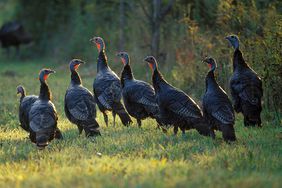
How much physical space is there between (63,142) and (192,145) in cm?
204

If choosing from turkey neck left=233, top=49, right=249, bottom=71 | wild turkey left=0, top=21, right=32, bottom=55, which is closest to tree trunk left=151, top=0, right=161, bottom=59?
turkey neck left=233, top=49, right=249, bottom=71

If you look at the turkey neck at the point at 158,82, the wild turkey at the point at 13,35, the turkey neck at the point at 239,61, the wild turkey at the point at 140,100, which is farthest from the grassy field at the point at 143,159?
the wild turkey at the point at 13,35

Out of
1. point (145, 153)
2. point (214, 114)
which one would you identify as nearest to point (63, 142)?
point (145, 153)

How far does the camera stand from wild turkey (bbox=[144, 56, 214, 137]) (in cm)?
805

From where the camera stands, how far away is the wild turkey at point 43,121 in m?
7.48

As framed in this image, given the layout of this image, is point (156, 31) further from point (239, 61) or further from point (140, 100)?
point (140, 100)

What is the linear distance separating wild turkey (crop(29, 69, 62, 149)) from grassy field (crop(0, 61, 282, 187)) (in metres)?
0.17

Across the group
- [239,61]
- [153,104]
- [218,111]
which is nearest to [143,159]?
[218,111]

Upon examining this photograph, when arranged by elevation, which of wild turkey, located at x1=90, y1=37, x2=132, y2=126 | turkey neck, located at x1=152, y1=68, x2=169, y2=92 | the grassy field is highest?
turkey neck, located at x1=152, y1=68, x2=169, y2=92

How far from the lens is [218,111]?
7703 mm

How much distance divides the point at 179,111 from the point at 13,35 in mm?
20751

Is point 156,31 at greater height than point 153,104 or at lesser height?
greater

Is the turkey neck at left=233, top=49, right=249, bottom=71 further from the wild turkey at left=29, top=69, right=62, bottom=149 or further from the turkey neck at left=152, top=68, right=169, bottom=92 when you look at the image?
the wild turkey at left=29, top=69, right=62, bottom=149

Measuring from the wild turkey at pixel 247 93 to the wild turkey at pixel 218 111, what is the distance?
895 mm
